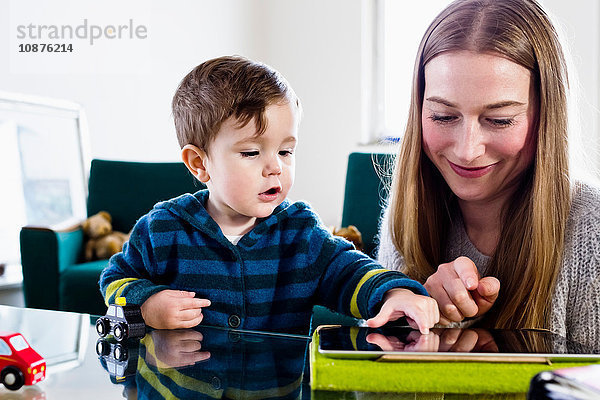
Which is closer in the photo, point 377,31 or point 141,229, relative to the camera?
point 141,229

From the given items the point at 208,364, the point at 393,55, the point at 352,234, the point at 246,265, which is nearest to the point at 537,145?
the point at 246,265

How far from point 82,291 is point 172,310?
1713 millimetres

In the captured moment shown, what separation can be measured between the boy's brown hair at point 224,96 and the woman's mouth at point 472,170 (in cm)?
27

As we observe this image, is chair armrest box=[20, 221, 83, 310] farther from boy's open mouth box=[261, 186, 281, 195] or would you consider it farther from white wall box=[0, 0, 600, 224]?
boy's open mouth box=[261, 186, 281, 195]

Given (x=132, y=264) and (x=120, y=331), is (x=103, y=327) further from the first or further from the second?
(x=132, y=264)

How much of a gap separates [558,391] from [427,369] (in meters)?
0.13

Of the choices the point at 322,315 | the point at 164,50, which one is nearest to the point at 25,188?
the point at 164,50

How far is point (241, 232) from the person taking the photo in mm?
1098

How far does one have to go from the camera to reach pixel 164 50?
3982mm

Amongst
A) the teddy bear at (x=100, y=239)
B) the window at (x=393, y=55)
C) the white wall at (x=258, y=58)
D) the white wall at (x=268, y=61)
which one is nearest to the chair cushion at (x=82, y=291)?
the teddy bear at (x=100, y=239)

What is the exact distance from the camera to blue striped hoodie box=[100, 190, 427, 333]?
105cm

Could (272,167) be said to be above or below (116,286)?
above

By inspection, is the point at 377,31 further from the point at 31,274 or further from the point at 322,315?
the point at 322,315

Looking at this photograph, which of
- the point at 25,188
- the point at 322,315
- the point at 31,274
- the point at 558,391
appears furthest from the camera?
the point at 25,188
